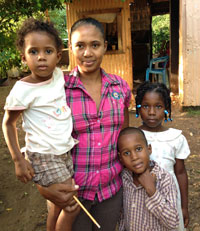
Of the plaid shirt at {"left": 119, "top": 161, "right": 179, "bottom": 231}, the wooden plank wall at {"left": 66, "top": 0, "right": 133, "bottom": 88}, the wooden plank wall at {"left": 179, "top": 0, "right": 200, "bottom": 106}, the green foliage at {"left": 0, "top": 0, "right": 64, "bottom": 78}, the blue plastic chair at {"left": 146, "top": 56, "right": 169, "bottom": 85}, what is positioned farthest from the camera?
the blue plastic chair at {"left": 146, "top": 56, "right": 169, "bottom": 85}

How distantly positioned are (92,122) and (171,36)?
20.1ft

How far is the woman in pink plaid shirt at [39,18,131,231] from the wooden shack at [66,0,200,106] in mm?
4472

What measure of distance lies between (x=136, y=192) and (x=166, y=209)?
21 centimetres

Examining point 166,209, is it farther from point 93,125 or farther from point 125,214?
point 93,125

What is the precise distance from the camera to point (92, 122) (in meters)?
1.56

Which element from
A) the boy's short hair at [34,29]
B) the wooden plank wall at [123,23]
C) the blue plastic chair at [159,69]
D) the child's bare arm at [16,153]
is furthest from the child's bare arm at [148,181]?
the blue plastic chair at [159,69]

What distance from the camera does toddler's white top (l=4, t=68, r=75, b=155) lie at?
4.66 feet

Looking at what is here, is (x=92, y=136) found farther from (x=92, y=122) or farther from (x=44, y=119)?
(x=44, y=119)

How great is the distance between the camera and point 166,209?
155cm

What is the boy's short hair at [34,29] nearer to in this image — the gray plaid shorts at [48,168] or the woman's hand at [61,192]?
the gray plaid shorts at [48,168]

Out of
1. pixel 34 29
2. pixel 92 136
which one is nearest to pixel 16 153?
pixel 92 136

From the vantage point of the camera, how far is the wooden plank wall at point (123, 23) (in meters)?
6.36

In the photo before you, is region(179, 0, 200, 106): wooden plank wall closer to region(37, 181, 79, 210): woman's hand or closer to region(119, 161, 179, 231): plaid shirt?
region(119, 161, 179, 231): plaid shirt

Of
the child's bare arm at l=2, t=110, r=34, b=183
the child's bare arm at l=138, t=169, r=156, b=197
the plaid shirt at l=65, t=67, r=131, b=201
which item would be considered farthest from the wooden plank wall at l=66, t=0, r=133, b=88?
the child's bare arm at l=2, t=110, r=34, b=183
